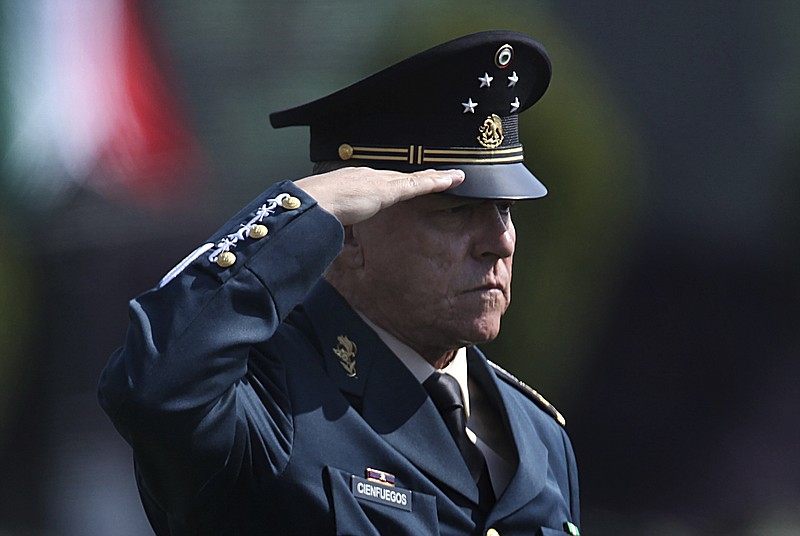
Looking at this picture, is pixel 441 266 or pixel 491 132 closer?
pixel 441 266

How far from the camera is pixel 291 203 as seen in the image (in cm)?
A: 258

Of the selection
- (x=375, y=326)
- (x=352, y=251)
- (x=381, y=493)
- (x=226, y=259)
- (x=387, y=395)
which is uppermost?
(x=226, y=259)

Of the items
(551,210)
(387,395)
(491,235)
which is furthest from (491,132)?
(551,210)

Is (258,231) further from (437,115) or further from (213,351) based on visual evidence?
(437,115)

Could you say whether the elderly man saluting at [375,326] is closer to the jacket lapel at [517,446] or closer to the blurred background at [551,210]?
the jacket lapel at [517,446]

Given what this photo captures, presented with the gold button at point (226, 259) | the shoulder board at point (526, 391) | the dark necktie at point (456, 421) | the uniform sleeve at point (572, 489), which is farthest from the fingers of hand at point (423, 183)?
the uniform sleeve at point (572, 489)

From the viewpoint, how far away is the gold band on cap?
3.01 metres

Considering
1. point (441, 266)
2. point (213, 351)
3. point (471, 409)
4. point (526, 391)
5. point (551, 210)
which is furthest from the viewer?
point (551, 210)

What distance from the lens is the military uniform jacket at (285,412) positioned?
7.73ft

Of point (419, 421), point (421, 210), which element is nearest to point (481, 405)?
point (419, 421)

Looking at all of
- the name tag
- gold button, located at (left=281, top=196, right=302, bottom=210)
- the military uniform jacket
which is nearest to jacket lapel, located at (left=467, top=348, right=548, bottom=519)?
the military uniform jacket

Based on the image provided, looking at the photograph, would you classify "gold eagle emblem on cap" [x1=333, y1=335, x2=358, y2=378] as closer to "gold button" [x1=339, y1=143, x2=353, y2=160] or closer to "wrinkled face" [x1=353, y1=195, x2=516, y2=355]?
"wrinkled face" [x1=353, y1=195, x2=516, y2=355]

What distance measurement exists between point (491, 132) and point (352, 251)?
1.40 ft

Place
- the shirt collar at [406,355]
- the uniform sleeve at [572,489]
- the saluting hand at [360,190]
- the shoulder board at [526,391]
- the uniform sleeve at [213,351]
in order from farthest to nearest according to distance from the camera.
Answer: the shoulder board at [526,391], the uniform sleeve at [572,489], the shirt collar at [406,355], the saluting hand at [360,190], the uniform sleeve at [213,351]
